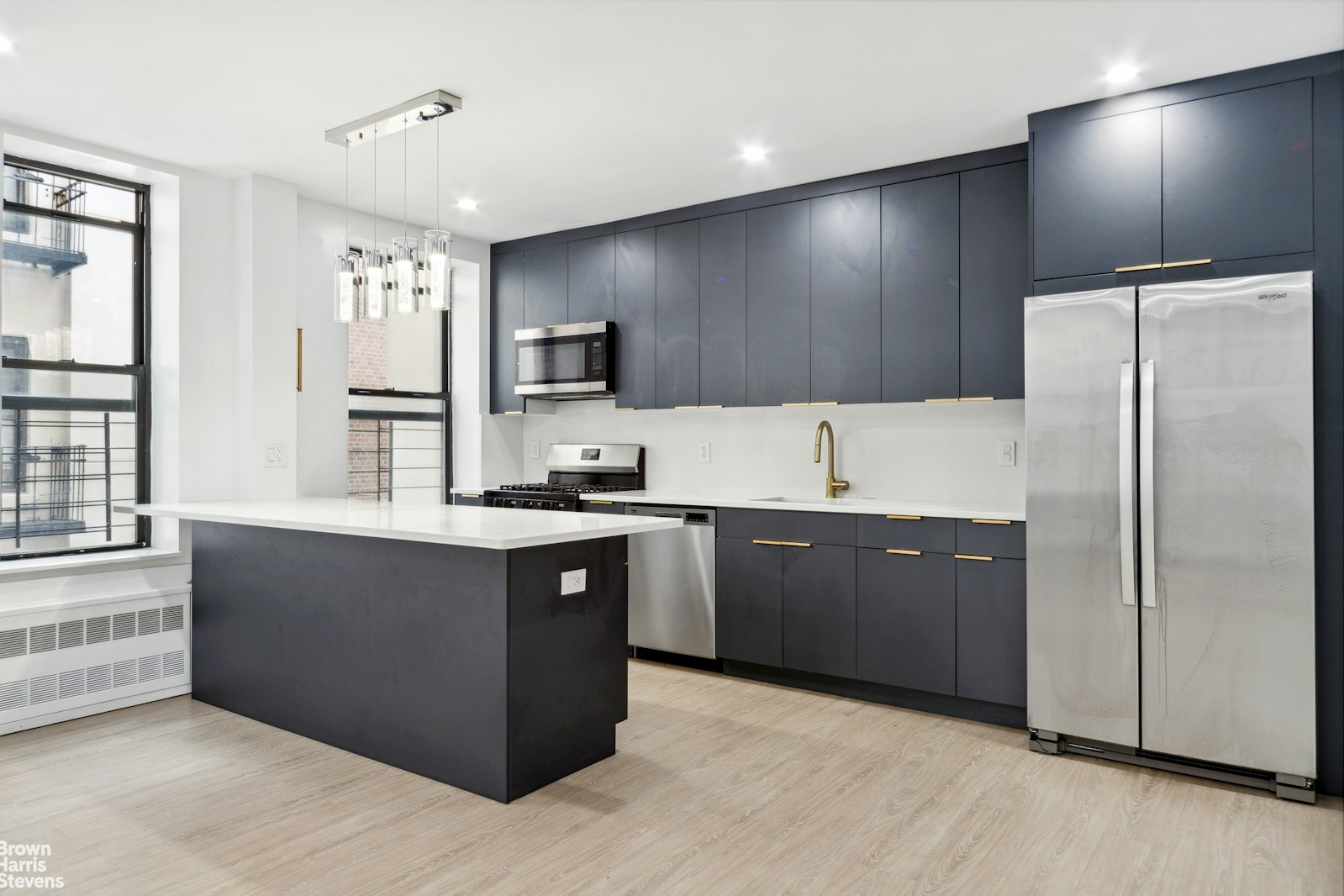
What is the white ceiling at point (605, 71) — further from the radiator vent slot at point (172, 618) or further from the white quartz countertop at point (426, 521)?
the radiator vent slot at point (172, 618)

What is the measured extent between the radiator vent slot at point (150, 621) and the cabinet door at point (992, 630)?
11.7 feet

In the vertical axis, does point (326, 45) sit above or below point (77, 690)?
above

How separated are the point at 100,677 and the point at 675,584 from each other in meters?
2.61

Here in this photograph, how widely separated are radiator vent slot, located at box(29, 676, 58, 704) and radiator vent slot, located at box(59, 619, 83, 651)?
13cm

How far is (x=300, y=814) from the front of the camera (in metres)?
2.57

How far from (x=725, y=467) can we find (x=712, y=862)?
2782 mm

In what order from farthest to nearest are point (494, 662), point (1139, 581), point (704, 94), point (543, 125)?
point (543, 125)
point (704, 94)
point (1139, 581)
point (494, 662)

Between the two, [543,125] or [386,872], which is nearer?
[386,872]

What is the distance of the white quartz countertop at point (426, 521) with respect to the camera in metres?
2.50

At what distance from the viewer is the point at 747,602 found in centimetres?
409

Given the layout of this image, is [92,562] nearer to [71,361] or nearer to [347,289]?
[71,361]

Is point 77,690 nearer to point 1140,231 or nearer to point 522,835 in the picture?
point 522,835

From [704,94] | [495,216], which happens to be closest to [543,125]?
[704,94]

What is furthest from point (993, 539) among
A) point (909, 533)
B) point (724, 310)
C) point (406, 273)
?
point (406, 273)
